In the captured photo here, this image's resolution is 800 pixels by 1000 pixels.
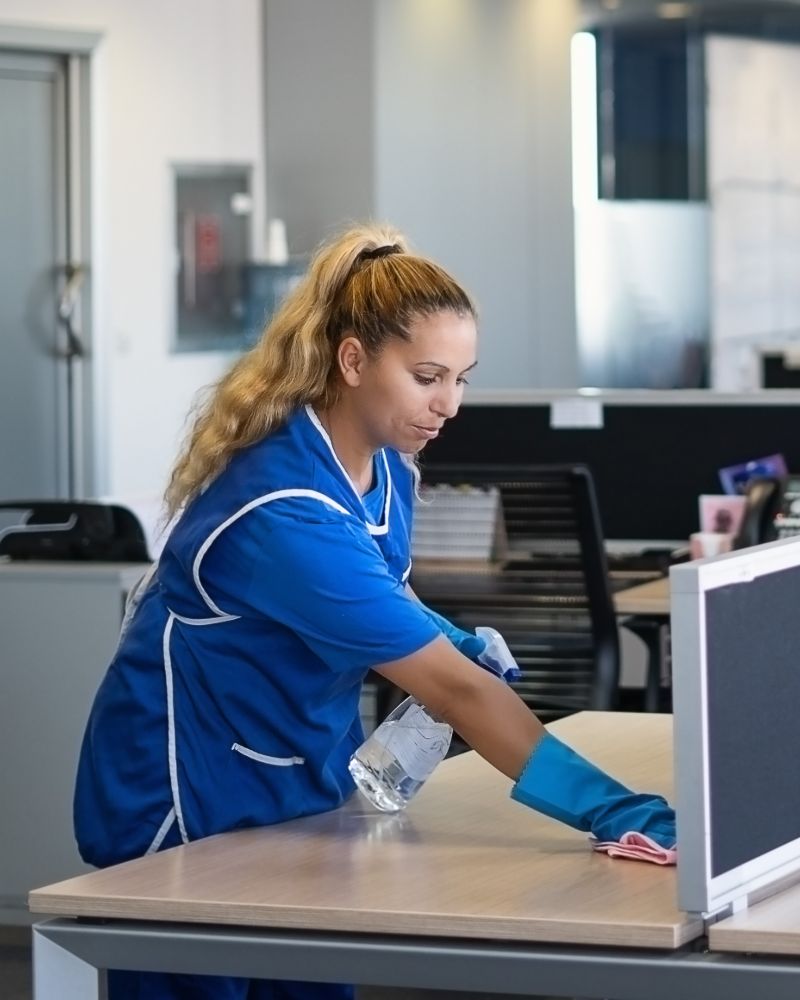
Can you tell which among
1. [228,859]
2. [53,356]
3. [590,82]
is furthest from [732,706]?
[590,82]

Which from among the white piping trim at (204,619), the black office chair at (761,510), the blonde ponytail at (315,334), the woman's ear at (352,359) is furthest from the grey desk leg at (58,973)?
the black office chair at (761,510)

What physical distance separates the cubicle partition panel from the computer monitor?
297 centimetres

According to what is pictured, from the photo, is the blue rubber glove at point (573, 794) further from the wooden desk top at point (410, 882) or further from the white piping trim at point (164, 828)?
the white piping trim at point (164, 828)

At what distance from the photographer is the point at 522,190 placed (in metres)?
6.96

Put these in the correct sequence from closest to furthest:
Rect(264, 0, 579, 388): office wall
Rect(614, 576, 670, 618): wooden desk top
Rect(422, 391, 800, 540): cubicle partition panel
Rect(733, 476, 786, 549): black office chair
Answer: Rect(614, 576, 670, 618): wooden desk top, Rect(733, 476, 786, 549): black office chair, Rect(422, 391, 800, 540): cubicle partition panel, Rect(264, 0, 579, 388): office wall

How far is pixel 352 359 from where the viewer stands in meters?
1.96

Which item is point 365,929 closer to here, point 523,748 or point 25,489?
point 523,748

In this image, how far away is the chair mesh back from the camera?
3729 mm

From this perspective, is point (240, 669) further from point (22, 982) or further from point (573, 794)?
point (22, 982)

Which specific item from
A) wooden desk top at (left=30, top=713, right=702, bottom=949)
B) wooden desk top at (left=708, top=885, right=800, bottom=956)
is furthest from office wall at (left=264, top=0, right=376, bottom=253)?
wooden desk top at (left=708, top=885, right=800, bottom=956)

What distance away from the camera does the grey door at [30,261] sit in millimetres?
6602

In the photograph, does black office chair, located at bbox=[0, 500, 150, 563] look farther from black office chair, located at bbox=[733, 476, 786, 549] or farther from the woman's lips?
the woman's lips

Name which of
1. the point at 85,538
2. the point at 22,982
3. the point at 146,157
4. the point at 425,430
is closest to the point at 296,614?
the point at 425,430

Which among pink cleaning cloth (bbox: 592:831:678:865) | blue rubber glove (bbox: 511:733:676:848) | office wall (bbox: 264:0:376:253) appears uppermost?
office wall (bbox: 264:0:376:253)
